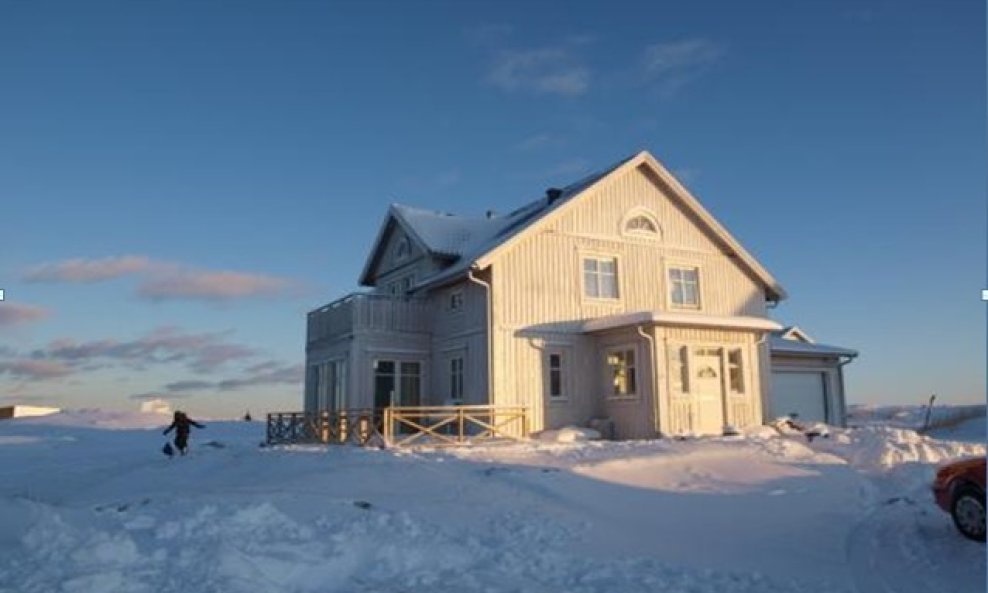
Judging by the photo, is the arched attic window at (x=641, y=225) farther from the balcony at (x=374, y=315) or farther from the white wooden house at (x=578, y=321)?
the balcony at (x=374, y=315)

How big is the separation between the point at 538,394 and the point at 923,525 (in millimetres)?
12913

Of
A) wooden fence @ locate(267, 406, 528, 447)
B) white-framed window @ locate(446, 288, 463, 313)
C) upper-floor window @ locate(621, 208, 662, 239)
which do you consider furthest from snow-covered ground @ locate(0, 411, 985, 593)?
upper-floor window @ locate(621, 208, 662, 239)

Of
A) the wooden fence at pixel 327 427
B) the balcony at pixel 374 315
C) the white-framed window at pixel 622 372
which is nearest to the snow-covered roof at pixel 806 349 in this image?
the white-framed window at pixel 622 372

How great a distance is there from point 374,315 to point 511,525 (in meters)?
14.5

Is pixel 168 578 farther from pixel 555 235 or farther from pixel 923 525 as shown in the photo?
pixel 555 235

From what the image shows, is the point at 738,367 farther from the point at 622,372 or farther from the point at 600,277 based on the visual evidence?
the point at 600,277

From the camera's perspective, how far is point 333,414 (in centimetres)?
2367

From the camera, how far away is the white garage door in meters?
29.2

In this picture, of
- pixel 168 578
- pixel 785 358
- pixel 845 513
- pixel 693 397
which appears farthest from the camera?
pixel 785 358

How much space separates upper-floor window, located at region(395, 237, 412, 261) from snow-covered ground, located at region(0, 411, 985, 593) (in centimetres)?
1087

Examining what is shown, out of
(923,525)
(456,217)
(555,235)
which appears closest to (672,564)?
(923,525)

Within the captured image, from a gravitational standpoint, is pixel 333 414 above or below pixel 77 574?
above

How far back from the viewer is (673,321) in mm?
22859

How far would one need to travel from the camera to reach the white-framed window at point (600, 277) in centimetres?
2553
